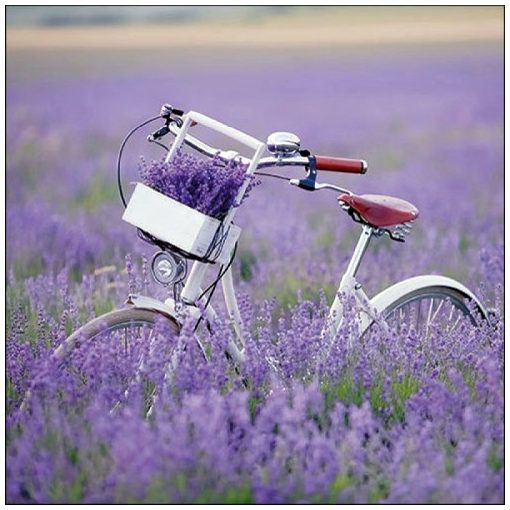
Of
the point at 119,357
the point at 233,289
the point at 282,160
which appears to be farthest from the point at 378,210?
the point at 119,357

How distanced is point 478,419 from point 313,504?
0.76m

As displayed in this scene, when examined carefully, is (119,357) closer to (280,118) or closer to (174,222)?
(174,222)

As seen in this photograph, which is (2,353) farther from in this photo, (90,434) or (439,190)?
(439,190)

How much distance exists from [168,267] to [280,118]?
1217cm

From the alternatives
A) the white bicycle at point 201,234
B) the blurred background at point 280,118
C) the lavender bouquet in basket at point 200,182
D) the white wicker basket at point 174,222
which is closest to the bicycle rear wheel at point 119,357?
the white bicycle at point 201,234

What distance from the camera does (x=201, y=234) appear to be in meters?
3.29

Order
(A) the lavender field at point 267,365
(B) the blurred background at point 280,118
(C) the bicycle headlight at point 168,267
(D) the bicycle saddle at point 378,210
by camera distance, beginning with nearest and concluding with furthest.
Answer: (A) the lavender field at point 267,365, (C) the bicycle headlight at point 168,267, (D) the bicycle saddle at point 378,210, (B) the blurred background at point 280,118

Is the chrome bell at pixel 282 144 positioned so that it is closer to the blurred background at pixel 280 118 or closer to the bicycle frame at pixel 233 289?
the bicycle frame at pixel 233 289

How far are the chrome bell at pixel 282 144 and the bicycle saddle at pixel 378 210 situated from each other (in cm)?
38

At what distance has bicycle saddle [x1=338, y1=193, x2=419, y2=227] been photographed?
379cm

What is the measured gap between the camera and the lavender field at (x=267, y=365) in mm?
2900

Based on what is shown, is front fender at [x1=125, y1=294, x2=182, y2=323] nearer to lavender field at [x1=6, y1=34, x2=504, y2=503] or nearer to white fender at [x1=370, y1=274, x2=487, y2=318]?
lavender field at [x1=6, y1=34, x2=504, y2=503]

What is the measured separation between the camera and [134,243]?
659cm

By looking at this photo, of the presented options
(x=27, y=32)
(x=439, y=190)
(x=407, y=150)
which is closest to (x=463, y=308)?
(x=439, y=190)
